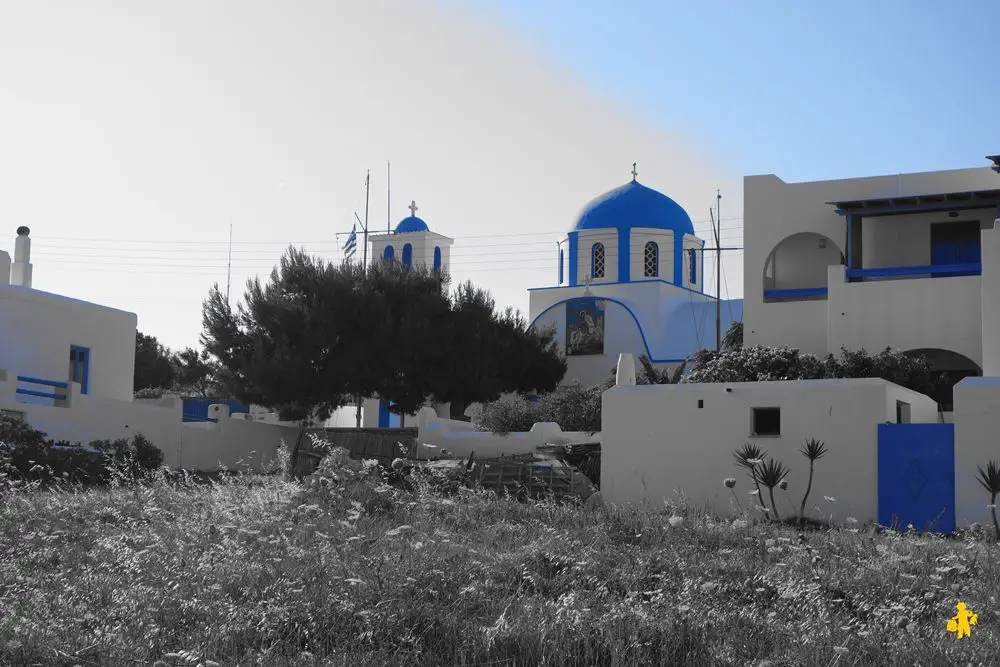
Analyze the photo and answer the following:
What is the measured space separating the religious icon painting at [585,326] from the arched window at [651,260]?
91.3 inches

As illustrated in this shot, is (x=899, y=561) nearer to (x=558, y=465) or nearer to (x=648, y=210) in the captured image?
(x=558, y=465)

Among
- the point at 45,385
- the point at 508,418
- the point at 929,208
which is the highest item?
the point at 929,208

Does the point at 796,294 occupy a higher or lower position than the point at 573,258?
lower

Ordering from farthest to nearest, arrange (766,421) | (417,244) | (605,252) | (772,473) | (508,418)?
(417,244) → (605,252) → (508,418) → (766,421) → (772,473)

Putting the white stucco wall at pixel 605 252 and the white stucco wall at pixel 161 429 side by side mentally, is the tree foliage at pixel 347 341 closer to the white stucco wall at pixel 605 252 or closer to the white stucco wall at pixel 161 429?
the white stucco wall at pixel 161 429

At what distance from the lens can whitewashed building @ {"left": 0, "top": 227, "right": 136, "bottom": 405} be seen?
1040 inches

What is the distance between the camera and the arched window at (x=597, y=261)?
40.6 metres

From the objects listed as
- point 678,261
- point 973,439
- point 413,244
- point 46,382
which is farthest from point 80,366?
point 973,439

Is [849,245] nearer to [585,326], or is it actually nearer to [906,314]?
[906,314]

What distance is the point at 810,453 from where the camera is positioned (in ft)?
65.6

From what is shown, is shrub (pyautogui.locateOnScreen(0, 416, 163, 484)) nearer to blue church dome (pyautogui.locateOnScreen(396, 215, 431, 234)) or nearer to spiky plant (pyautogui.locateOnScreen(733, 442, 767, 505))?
spiky plant (pyautogui.locateOnScreen(733, 442, 767, 505))

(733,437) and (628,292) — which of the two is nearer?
(733,437)

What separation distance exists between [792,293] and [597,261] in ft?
39.0

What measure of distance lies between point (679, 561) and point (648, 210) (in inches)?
1194
